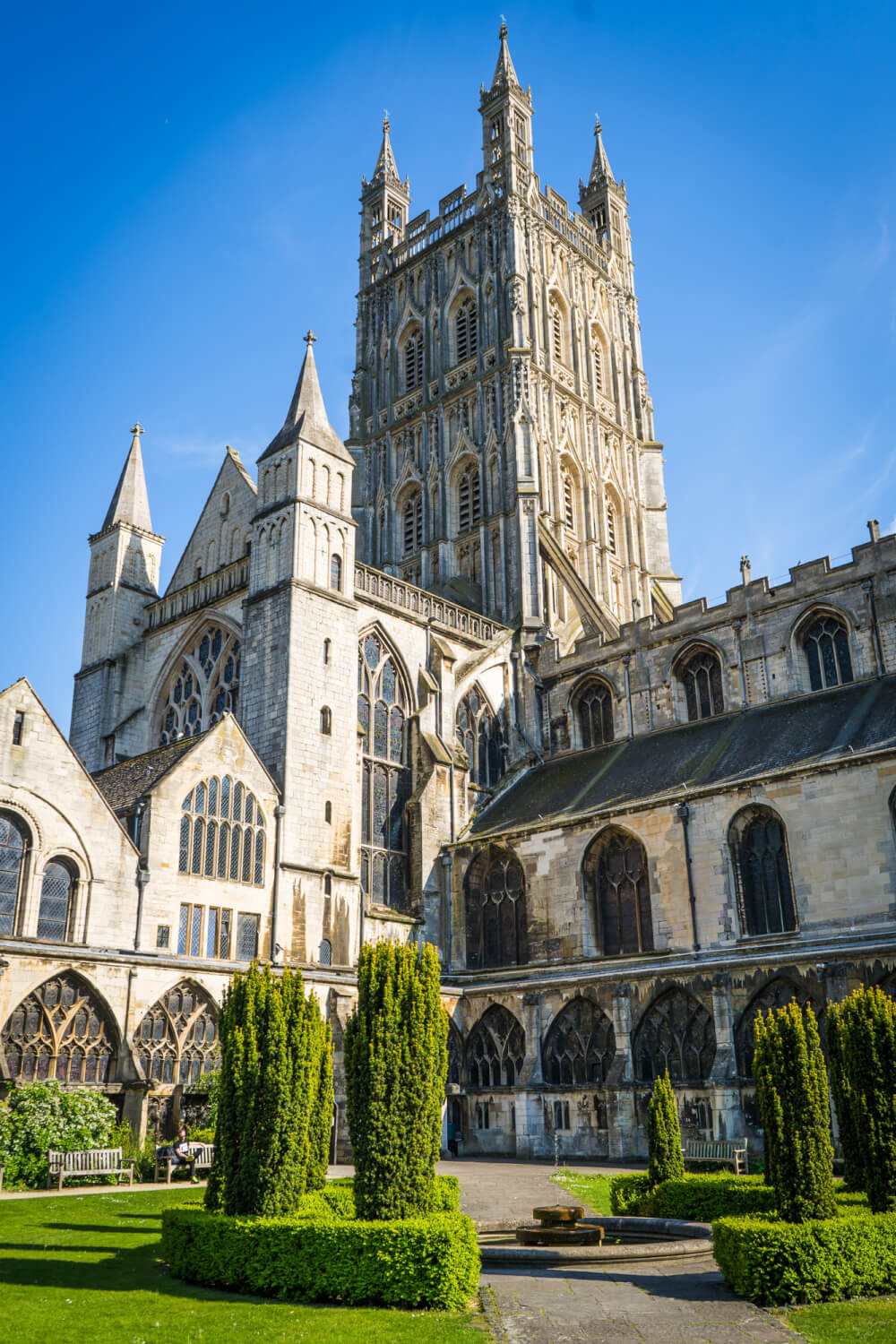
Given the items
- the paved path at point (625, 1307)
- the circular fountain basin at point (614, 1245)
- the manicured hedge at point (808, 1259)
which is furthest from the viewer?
the circular fountain basin at point (614, 1245)

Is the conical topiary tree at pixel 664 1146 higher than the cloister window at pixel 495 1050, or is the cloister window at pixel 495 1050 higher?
the cloister window at pixel 495 1050

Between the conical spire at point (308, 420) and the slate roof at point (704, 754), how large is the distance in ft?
42.6

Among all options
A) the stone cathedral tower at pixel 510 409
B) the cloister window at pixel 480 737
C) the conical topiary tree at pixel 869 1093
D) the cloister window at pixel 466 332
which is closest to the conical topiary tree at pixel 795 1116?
the conical topiary tree at pixel 869 1093

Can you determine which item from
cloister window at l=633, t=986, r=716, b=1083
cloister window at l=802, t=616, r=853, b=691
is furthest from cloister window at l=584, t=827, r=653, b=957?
cloister window at l=802, t=616, r=853, b=691

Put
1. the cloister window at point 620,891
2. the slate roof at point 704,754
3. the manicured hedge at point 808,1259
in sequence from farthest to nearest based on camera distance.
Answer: the cloister window at point 620,891, the slate roof at point 704,754, the manicured hedge at point 808,1259

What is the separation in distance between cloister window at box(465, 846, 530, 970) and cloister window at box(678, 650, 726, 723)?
26.8ft

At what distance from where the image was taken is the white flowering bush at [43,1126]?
20.5m

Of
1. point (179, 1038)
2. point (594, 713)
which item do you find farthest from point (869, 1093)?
point (594, 713)

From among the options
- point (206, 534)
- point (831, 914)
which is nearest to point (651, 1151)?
point (831, 914)

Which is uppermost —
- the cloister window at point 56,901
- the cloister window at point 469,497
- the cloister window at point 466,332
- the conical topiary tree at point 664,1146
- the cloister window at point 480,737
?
the cloister window at point 466,332

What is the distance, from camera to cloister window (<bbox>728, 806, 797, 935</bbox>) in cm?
2945

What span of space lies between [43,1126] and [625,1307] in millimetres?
13818

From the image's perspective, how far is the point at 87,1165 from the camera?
21.0 meters

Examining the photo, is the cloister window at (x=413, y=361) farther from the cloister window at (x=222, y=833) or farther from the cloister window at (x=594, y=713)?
the cloister window at (x=222, y=833)
